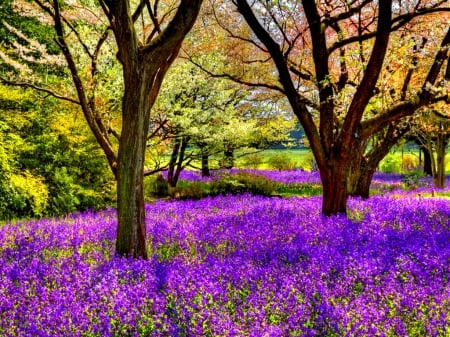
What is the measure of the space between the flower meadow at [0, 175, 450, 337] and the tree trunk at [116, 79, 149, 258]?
0.29m

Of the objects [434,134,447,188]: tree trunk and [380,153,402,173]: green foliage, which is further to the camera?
[380,153,402,173]: green foliage

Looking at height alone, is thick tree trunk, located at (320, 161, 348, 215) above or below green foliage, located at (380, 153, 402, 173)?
below

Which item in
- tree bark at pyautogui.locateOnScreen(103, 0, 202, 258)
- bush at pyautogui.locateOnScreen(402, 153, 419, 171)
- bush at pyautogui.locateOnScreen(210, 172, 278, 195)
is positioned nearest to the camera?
tree bark at pyautogui.locateOnScreen(103, 0, 202, 258)

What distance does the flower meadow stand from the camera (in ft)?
12.1

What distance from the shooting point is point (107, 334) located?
355 centimetres

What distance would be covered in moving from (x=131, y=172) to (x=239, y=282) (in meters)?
2.11

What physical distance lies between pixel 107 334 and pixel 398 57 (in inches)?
328

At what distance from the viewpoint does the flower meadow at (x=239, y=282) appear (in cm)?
369

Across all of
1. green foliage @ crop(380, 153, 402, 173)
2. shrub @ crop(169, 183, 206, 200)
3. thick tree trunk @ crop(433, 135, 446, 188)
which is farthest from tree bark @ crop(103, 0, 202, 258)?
green foliage @ crop(380, 153, 402, 173)

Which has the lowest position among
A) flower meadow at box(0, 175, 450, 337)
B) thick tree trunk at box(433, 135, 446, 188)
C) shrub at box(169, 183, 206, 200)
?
flower meadow at box(0, 175, 450, 337)

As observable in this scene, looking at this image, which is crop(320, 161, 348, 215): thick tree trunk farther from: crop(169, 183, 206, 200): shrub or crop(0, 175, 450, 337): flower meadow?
crop(169, 183, 206, 200): shrub

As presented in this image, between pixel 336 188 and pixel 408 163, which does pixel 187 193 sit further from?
pixel 408 163

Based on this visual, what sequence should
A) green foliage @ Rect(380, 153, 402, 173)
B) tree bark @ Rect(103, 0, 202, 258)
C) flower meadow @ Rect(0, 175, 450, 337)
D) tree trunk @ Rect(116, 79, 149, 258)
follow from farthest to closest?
1. green foliage @ Rect(380, 153, 402, 173)
2. tree trunk @ Rect(116, 79, 149, 258)
3. tree bark @ Rect(103, 0, 202, 258)
4. flower meadow @ Rect(0, 175, 450, 337)

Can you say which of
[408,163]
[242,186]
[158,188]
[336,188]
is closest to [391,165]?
[408,163]
